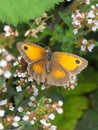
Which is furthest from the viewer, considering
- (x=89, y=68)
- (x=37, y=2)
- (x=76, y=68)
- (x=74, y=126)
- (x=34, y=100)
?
(x=89, y=68)

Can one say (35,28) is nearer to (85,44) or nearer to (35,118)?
(85,44)

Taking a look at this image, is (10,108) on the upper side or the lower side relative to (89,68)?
lower

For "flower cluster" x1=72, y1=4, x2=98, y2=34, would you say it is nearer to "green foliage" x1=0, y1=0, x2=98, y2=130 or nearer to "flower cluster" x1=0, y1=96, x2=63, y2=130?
"green foliage" x1=0, y1=0, x2=98, y2=130

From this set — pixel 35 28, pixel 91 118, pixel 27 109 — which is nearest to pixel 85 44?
pixel 35 28

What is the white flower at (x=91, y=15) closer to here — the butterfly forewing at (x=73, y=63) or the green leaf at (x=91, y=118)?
the butterfly forewing at (x=73, y=63)

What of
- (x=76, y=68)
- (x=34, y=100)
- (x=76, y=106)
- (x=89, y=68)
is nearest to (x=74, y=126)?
(x=76, y=106)

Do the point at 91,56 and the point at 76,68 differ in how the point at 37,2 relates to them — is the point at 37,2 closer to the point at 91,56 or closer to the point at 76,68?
the point at 76,68
